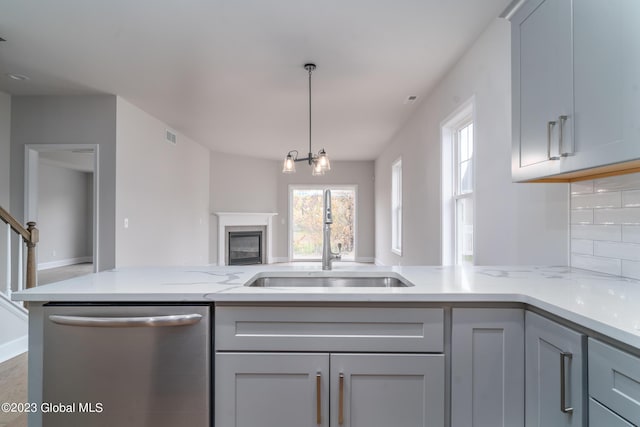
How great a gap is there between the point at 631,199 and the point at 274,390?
1679 millimetres

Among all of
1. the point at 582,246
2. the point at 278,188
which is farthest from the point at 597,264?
the point at 278,188

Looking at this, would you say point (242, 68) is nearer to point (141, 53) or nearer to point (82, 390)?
point (141, 53)

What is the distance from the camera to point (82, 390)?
1.29m

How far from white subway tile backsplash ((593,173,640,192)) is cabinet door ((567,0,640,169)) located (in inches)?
14.3

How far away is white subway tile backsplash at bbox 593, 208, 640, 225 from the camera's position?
148 cm

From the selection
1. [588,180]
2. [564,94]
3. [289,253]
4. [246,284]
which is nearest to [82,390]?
[246,284]

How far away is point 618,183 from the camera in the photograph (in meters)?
1.56

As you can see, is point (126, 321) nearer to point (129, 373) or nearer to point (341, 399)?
point (129, 373)

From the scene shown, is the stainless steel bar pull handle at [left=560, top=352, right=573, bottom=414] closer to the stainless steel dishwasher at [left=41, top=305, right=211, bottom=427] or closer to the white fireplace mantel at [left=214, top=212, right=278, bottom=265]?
the stainless steel dishwasher at [left=41, top=305, right=211, bottom=427]

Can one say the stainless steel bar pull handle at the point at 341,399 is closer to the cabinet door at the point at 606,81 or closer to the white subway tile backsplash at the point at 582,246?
the cabinet door at the point at 606,81

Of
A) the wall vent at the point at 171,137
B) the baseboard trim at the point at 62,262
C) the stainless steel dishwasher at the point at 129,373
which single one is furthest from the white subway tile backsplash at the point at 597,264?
the baseboard trim at the point at 62,262

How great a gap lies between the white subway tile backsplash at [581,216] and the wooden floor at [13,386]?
11.0ft

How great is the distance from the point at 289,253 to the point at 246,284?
24.6ft

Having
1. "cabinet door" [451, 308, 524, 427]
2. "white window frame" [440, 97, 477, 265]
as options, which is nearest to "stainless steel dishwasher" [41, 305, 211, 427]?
"cabinet door" [451, 308, 524, 427]
